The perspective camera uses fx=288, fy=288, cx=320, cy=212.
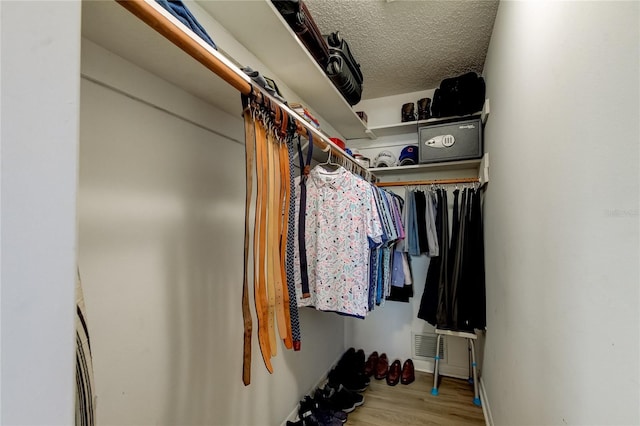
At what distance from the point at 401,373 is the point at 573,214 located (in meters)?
2.19

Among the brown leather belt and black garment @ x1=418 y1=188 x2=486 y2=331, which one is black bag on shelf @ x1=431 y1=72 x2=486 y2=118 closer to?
black garment @ x1=418 y1=188 x2=486 y2=331

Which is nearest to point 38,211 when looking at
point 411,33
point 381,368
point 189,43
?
point 189,43

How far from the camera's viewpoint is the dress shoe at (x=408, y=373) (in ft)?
7.56

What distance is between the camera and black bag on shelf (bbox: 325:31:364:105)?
1.64 meters

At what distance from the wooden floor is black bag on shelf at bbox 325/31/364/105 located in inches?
83.9

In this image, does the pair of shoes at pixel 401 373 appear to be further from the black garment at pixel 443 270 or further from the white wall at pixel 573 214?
the white wall at pixel 573 214

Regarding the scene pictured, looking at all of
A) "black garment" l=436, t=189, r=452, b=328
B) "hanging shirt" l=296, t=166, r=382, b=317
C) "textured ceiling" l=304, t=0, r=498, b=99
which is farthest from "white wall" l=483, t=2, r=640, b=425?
"black garment" l=436, t=189, r=452, b=328

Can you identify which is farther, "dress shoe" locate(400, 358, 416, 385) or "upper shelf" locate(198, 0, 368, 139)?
"dress shoe" locate(400, 358, 416, 385)

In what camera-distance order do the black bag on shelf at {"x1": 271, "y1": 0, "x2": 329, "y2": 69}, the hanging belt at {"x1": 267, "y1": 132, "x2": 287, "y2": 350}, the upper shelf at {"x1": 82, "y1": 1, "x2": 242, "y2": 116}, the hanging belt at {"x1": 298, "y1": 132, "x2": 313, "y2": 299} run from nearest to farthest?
1. the upper shelf at {"x1": 82, "y1": 1, "x2": 242, "y2": 116}
2. the hanging belt at {"x1": 267, "y1": 132, "x2": 287, "y2": 350}
3. the hanging belt at {"x1": 298, "y1": 132, "x2": 313, "y2": 299}
4. the black bag on shelf at {"x1": 271, "y1": 0, "x2": 329, "y2": 69}

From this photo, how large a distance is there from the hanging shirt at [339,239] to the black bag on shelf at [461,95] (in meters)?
1.23

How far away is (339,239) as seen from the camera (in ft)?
4.41

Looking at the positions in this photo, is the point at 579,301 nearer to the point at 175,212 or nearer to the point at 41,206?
the point at 41,206

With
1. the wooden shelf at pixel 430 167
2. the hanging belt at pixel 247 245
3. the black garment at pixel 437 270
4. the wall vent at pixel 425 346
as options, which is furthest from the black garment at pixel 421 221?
the hanging belt at pixel 247 245

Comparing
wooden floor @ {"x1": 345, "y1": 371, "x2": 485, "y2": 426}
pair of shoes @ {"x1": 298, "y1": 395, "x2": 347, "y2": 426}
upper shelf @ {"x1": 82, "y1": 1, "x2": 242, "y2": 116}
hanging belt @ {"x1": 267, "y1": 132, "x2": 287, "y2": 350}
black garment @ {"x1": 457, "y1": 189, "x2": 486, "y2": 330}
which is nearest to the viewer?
upper shelf @ {"x1": 82, "y1": 1, "x2": 242, "y2": 116}
